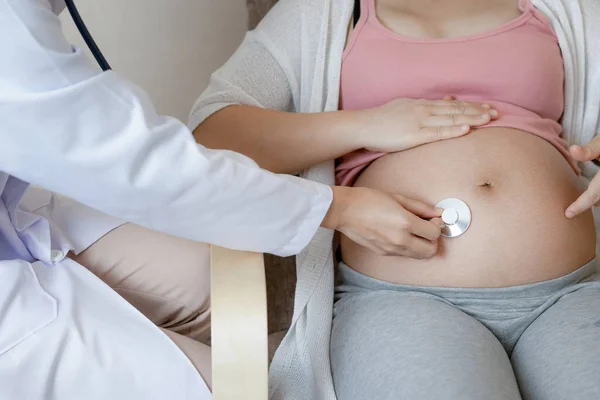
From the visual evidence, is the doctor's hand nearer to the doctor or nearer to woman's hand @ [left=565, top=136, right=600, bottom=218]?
the doctor

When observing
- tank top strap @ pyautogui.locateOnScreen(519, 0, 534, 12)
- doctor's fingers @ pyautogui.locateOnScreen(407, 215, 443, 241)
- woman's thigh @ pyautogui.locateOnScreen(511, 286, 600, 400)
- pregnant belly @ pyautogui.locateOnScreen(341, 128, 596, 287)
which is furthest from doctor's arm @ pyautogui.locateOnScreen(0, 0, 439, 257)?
tank top strap @ pyautogui.locateOnScreen(519, 0, 534, 12)

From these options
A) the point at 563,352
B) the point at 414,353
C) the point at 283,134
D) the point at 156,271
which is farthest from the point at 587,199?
the point at 156,271

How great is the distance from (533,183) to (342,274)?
33 cm

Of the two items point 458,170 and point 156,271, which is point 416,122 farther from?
point 156,271

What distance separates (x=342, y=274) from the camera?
111cm

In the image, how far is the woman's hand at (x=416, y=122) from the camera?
107 centimetres

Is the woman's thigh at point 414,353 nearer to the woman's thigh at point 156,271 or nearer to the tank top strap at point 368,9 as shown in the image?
the woman's thigh at point 156,271

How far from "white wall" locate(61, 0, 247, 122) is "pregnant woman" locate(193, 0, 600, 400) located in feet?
1.04

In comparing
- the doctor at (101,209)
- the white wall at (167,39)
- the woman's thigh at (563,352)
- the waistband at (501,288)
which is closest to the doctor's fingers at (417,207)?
the doctor at (101,209)

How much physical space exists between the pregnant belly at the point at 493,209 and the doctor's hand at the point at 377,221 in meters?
0.09

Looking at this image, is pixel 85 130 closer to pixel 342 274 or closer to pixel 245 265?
pixel 245 265

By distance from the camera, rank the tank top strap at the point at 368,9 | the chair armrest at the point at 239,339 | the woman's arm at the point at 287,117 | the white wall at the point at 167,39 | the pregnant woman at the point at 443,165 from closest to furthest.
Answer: the chair armrest at the point at 239,339, the pregnant woman at the point at 443,165, the woman's arm at the point at 287,117, the tank top strap at the point at 368,9, the white wall at the point at 167,39

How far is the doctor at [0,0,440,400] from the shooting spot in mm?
625

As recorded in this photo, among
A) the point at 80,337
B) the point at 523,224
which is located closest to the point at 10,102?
the point at 80,337
